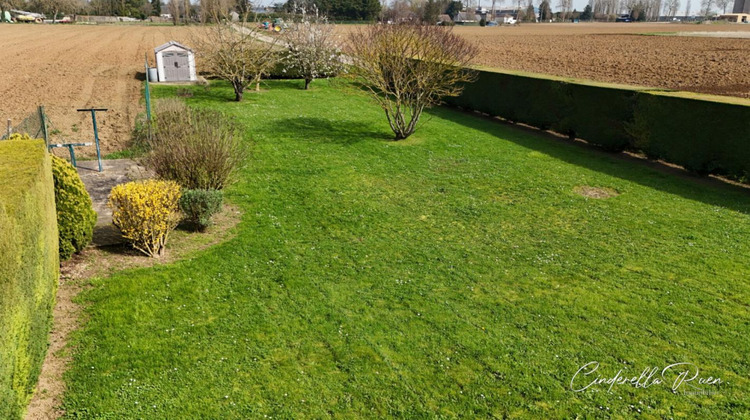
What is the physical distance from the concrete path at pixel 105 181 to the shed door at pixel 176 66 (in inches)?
586

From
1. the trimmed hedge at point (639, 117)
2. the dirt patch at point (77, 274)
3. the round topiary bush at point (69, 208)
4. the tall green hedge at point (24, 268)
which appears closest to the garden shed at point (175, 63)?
the trimmed hedge at point (639, 117)

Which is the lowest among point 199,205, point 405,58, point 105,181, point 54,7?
point 105,181

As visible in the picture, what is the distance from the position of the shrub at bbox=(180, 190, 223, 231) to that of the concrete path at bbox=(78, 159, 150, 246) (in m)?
1.29

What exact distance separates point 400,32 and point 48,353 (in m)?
14.0

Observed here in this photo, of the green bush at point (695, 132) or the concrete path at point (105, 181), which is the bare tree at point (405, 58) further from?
the concrete path at point (105, 181)

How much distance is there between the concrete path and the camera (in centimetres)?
991

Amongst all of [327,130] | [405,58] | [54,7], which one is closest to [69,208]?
[327,130]

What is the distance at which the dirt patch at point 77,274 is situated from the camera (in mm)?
5836

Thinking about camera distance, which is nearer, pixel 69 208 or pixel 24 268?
pixel 24 268

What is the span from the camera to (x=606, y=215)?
11.7m

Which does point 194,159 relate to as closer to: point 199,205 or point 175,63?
point 199,205

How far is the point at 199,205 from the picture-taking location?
10.1 meters

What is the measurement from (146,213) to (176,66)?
2187 cm

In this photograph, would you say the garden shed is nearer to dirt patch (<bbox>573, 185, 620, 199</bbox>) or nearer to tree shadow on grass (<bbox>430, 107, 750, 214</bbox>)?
tree shadow on grass (<bbox>430, 107, 750, 214</bbox>)
